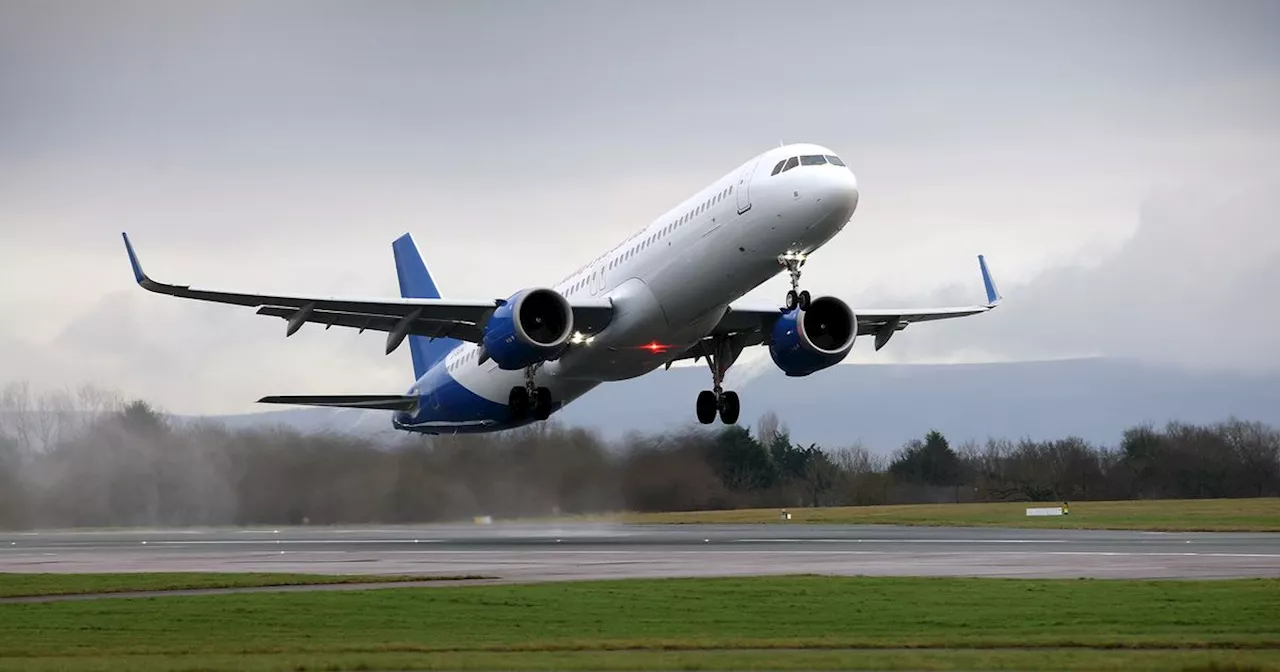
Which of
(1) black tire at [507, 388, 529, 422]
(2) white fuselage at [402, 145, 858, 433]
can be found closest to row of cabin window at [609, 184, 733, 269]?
(2) white fuselage at [402, 145, 858, 433]

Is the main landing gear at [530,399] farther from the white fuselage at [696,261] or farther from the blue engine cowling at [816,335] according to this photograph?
the blue engine cowling at [816,335]

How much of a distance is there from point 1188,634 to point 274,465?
149ft

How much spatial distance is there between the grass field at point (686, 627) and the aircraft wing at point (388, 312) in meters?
16.7

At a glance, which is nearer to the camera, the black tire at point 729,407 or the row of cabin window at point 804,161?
the row of cabin window at point 804,161

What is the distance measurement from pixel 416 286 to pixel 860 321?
19.4m

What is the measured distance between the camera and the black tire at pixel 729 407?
171 ft

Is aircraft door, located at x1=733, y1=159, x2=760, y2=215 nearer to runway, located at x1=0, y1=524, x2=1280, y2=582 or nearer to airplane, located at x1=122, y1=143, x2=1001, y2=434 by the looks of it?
airplane, located at x1=122, y1=143, x2=1001, y2=434

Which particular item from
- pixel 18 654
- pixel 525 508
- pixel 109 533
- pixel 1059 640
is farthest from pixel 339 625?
pixel 109 533

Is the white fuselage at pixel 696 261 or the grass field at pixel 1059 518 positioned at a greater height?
the white fuselage at pixel 696 261

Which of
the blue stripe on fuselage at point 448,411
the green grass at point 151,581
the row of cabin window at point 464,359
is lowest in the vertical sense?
the green grass at point 151,581

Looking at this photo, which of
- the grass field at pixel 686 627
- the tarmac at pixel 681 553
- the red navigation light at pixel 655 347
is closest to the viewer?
the grass field at pixel 686 627

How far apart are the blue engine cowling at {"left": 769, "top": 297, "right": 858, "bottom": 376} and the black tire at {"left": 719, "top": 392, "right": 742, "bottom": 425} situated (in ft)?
9.02

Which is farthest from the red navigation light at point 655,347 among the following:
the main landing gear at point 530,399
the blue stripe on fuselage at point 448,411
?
the blue stripe on fuselage at point 448,411

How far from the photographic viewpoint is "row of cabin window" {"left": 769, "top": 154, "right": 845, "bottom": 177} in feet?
133
